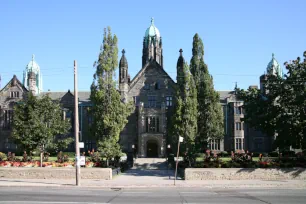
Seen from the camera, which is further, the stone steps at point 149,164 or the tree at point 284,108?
the stone steps at point 149,164

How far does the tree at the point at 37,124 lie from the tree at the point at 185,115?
10.3 metres

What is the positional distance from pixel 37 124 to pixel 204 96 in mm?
21534

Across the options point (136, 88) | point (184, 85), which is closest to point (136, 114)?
point (136, 88)

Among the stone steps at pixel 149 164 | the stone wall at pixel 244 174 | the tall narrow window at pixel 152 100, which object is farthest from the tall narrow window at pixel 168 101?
the stone wall at pixel 244 174

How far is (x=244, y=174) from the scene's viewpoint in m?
27.8

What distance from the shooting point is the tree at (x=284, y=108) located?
94.7 feet

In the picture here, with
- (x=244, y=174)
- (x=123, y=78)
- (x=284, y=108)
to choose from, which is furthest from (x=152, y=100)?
(x=244, y=174)

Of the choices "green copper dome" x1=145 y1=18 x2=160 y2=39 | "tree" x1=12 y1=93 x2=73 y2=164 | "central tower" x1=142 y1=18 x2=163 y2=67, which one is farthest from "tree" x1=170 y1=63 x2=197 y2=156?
"green copper dome" x1=145 y1=18 x2=160 y2=39

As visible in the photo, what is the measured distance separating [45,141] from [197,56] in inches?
864

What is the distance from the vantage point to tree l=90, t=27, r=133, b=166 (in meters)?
30.6

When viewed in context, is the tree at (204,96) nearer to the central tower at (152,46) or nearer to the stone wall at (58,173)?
the stone wall at (58,173)

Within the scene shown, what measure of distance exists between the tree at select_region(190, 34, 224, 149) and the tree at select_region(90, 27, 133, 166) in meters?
15.9

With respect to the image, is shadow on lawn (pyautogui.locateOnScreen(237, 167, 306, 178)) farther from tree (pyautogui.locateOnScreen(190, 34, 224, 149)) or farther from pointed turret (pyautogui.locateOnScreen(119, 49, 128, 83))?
pointed turret (pyautogui.locateOnScreen(119, 49, 128, 83))

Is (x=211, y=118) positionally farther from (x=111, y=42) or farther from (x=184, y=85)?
(x=111, y=42)
